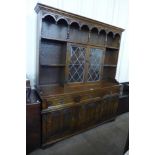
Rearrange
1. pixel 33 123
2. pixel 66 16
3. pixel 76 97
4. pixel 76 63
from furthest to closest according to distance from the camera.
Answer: pixel 76 63 → pixel 76 97 → pixel 66 16 → pixel 33 123

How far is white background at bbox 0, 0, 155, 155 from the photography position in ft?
1.41

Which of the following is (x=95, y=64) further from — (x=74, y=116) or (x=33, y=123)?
(x=33, y=123)

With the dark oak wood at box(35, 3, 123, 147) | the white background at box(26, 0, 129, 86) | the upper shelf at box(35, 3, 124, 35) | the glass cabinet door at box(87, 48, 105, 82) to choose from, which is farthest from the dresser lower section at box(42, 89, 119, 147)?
the upper shelf at box(35, 3, 124, 35)

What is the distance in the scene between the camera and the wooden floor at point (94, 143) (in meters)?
1.97

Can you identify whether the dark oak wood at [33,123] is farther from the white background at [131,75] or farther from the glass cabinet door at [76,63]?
the white background at [131,75]

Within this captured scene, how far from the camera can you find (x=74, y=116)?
2.14 meters

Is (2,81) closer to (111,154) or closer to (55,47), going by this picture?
(55,47)

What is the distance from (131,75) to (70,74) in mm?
1814

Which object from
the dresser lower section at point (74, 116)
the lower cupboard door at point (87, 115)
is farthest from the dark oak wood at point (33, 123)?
the lower cupboard door at point (87, 115)

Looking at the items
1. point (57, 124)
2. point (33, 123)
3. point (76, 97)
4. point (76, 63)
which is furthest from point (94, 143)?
point (76, 63)

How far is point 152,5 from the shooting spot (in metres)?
0.41

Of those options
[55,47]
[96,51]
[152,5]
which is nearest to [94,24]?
[96,51]

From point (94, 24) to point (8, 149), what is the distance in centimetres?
222

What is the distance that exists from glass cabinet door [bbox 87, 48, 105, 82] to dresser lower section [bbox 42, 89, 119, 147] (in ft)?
1.42
